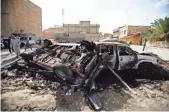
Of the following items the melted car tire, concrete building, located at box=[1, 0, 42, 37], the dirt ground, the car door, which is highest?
concrete building, located at box=[1, 0, 42, 37]

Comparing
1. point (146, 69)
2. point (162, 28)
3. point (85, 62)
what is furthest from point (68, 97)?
point (162, 28)

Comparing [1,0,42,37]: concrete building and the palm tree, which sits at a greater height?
[1,0,42,37]: concrete building

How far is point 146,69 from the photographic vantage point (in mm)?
7953

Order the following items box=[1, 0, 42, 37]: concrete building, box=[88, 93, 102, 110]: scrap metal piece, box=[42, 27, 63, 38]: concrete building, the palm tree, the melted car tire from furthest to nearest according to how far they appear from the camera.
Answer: box=[42, 27, 63, 38]: concrete building < box=[1, 0, 42, 37]: concrete building < the palm tree < the melted car tire < box=[88, 93, 102, 110]: scrap metal piece

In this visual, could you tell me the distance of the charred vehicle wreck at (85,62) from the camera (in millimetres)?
5961

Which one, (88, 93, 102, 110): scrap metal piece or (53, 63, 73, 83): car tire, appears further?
(53, 63, 73, 83): car tire

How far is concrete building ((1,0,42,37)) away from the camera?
26.0 metres

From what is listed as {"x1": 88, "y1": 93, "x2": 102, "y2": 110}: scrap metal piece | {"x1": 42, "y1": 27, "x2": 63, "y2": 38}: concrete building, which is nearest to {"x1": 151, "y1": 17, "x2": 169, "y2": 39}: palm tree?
{"x1": 88, "y1": 93, "x2": 102, "y2": 110}: scrap metal piece

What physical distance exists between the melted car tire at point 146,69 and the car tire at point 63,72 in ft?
11.6

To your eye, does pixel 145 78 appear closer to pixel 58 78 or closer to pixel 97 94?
pixel 97 94

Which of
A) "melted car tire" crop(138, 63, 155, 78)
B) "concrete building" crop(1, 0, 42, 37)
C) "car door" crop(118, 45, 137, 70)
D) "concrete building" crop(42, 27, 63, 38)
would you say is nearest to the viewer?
"car door" crop(118, 45, 137, 70)

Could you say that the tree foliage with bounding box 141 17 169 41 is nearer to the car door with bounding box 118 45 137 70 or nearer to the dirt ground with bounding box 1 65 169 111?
the car door with bounding box 118 45 137 70

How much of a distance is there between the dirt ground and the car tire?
1.03 ft

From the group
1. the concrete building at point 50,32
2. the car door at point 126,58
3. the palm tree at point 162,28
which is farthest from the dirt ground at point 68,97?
the concrete building at point 50,32
